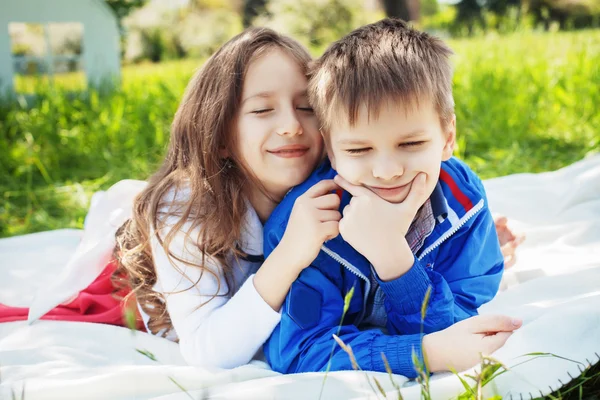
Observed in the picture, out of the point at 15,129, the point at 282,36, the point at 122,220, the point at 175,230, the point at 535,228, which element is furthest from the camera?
the point at 15,129

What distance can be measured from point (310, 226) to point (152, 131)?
387 cm

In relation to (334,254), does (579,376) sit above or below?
below

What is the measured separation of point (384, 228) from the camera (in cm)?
181

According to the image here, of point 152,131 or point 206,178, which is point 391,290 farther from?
point 152,131

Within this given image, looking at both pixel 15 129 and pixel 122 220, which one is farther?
pixel 15 129

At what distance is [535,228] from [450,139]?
131 centimetres

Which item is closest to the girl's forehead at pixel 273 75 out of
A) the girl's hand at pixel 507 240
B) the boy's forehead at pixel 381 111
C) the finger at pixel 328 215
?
the boy's forehead at pixel 381 111

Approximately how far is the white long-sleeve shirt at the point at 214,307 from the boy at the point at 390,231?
0.09 m

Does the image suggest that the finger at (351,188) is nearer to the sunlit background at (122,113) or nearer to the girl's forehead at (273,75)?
the girl's forehead at (273,75)

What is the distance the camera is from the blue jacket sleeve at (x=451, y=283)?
183 cm

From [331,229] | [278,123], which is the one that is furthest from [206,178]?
[331,229]

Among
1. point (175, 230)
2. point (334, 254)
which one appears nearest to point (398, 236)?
point (334, 254)

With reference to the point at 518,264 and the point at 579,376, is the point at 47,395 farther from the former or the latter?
the point at 518,264

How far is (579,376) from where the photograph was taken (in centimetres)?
165
